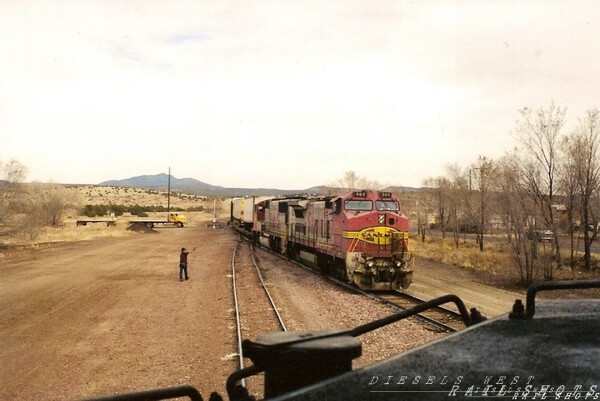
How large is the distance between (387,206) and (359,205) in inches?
46.4

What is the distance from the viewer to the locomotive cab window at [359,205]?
19.2m

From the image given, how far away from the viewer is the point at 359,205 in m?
19.3

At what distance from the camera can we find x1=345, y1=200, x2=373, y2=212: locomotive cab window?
19156 millimetres

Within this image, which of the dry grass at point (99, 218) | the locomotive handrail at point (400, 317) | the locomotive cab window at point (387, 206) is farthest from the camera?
the dry grass at point (99, 218)

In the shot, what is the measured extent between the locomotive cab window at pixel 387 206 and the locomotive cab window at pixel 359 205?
0.33 m

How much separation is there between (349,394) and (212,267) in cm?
2565

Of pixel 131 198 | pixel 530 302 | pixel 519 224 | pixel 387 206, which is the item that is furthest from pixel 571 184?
pixel 131 198

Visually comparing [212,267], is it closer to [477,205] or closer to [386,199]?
[386,199]

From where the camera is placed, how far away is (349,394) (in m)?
1.80

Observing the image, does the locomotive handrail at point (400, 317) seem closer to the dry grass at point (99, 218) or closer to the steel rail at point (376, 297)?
the steel rail at point (376, 297)

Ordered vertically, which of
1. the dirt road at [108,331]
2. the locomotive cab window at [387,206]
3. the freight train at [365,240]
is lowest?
the dirt road at [108,331]

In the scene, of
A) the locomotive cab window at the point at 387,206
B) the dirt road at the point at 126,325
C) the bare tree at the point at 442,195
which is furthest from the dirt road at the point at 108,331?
the bare tree at the point at 442,195

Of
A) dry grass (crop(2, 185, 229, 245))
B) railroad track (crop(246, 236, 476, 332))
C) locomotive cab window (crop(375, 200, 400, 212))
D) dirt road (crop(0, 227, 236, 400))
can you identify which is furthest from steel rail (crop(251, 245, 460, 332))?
dry grass (crop(2, 185, 229, 245))

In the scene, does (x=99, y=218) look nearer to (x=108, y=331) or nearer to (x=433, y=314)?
(x=108, y=331)
